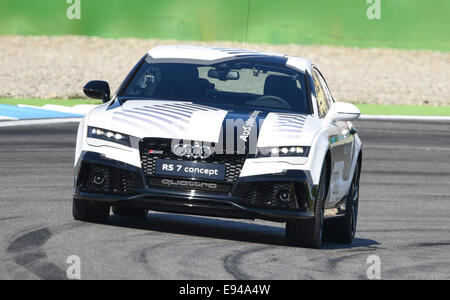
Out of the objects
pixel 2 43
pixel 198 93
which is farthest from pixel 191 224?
pixel 2 43

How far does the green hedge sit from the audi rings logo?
25.0 meters

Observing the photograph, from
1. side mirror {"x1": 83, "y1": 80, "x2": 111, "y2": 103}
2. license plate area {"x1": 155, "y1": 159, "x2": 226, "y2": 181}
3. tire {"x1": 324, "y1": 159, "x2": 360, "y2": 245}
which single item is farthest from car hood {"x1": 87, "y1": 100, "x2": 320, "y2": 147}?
tire {"x1": 324, "y1": 159, "x2": 360, "y2": 245}

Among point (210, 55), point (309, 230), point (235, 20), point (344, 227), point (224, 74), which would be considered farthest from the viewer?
point (235, 20)

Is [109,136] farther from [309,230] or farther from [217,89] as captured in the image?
[309,230]

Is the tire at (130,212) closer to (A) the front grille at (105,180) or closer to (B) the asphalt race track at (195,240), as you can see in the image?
(B) the asphalt race track at (195,240)

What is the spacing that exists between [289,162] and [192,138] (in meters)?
0.73

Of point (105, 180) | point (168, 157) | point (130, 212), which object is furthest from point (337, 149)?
point (105, 180)

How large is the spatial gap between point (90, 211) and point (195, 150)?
113 cm

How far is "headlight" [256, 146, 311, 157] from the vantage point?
895cm

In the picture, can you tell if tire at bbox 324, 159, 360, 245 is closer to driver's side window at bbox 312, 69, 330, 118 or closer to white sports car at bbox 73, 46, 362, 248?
white sports car at bbox 73, 46, 362, 248

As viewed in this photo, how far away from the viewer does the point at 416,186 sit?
15656 mm

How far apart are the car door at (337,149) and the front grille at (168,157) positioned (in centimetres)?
97

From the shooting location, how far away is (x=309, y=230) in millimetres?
9188
